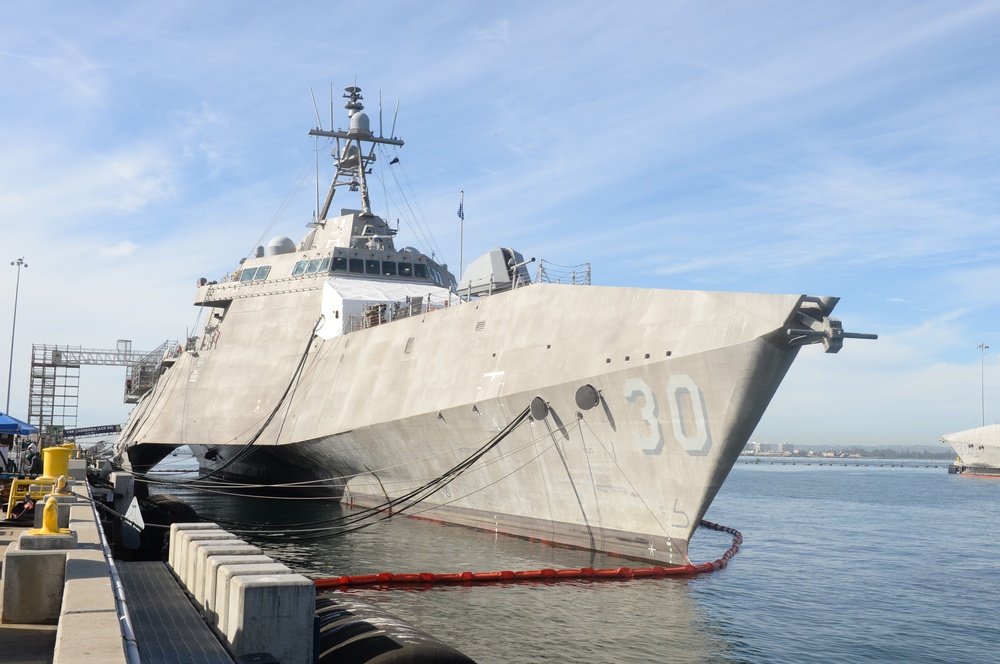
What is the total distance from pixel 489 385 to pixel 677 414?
461 centimetres

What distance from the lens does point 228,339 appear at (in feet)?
92.5

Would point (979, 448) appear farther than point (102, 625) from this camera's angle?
Yes

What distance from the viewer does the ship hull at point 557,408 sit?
13836 millimetres

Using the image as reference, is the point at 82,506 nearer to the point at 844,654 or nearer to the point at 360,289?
the point at 844,654

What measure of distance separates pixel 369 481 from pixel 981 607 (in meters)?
15.0

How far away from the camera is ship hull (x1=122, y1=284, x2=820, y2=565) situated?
13.8m

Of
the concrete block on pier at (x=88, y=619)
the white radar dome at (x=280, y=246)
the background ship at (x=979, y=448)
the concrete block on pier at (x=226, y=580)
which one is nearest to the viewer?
the concrete block on pier at (x=88, y=619)

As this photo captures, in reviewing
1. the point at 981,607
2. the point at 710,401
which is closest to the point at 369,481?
the point at 710,401

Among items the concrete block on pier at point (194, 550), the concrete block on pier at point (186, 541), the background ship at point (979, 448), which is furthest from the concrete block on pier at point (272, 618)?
the background ship at point (979, 448)

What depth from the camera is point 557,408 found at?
1598 centimetres

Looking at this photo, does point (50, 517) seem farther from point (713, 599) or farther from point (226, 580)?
point (713, 599)

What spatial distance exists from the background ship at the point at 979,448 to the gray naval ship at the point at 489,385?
69.8 meters

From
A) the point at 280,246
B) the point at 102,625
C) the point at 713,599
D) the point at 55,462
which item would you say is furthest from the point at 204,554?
the point at 280,246

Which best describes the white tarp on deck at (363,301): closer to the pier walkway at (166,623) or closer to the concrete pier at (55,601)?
the pier walkway at (166,623)
